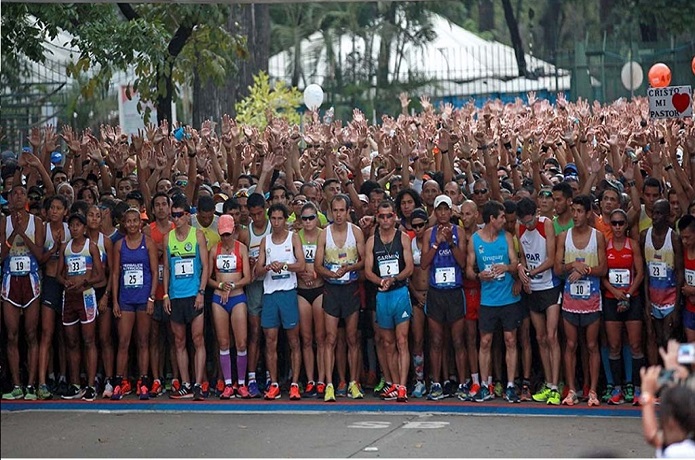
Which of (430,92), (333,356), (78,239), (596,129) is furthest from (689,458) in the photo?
(430,92)

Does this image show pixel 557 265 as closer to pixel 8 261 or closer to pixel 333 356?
pixel 333 356

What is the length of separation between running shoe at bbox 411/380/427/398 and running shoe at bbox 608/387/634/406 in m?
1.74

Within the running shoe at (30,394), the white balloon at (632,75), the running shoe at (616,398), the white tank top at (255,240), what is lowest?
the running shoe at (616,398)

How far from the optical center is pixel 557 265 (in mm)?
12000

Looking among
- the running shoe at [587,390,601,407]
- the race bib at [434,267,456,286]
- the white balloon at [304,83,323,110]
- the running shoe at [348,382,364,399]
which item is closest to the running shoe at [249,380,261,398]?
the running shoe at [348,382,364,399]

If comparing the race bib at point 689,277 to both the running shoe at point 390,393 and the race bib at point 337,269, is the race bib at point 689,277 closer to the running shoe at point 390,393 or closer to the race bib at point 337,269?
the running shoe at point 390,393

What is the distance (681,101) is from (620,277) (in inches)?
175

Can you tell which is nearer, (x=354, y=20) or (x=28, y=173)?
(x=28, y=173)

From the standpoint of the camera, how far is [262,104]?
103 feet

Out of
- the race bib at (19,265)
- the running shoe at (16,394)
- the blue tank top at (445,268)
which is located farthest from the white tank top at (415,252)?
the running shoe at (16,394)

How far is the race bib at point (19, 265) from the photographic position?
1262 cm

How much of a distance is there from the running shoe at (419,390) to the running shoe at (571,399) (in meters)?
1.36

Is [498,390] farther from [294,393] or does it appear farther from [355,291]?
[294,393]

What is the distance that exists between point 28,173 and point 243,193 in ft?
9.70
